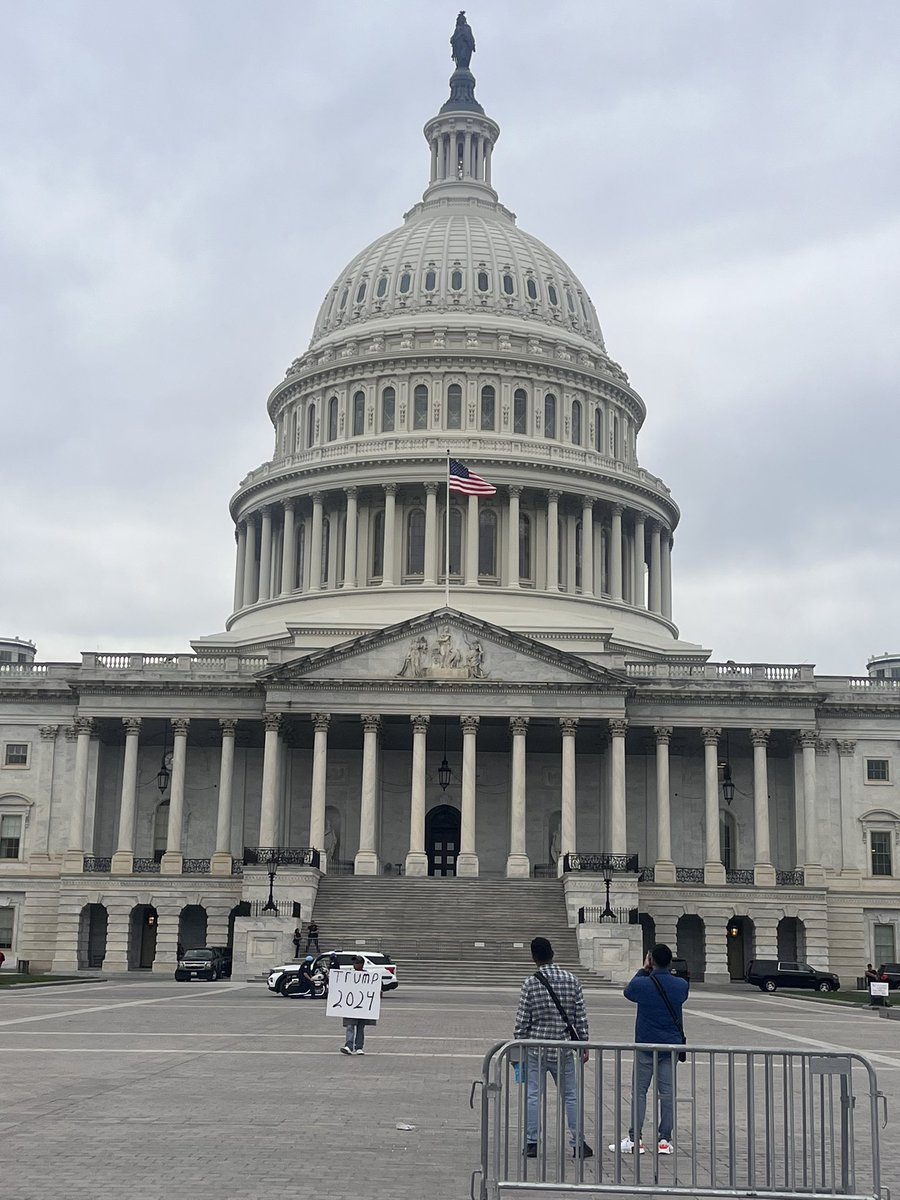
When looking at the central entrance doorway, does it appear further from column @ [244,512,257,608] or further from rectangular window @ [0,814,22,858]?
column @ [244,512,257,608]

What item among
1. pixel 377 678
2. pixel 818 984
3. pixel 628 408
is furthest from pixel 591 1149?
pixel 628 408

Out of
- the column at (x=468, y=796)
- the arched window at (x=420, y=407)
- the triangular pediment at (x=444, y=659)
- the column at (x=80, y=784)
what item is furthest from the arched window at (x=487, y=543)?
the column at (x=80, y=784)

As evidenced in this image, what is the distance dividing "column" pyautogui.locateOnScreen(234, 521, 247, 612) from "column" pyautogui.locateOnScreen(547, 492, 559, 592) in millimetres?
20841

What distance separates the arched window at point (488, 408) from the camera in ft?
325

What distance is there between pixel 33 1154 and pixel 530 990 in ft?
18.3

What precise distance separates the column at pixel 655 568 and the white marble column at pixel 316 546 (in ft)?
70.4

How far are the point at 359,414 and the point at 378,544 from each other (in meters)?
9.90

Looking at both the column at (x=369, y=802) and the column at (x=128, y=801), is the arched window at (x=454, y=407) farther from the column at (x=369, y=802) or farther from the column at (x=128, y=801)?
the column at (x=128, y=801)

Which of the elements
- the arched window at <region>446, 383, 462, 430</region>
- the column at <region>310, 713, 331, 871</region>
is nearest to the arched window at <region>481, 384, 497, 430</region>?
the arched window at <region>446, 383, 462, 430</region>

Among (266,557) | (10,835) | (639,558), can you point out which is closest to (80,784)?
(10,835)

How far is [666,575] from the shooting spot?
10338 centimetres

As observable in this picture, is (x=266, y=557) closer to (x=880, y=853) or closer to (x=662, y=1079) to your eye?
(x=880, y=853)

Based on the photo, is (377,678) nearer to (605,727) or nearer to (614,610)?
(605,727)

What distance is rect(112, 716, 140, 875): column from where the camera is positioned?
76.8m
